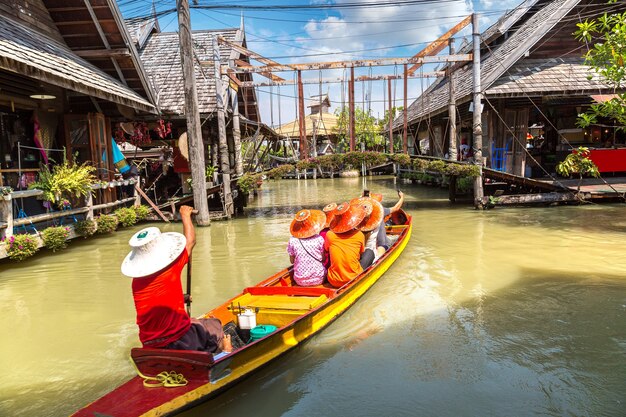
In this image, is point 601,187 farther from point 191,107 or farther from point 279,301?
point 279,301

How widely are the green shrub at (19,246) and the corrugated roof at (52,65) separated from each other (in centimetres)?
312

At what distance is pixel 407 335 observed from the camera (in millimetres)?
5711

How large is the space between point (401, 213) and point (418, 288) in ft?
14.8

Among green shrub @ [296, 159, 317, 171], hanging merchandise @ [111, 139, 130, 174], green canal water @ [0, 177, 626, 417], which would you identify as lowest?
green canal water @ [0, 177, 626, 417]

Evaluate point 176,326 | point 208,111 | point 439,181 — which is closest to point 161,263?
point 176,326

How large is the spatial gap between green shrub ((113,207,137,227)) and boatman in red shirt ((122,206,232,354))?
922 cm

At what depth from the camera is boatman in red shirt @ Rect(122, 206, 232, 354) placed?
12.6ft

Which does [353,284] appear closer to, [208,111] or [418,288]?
[418,288]

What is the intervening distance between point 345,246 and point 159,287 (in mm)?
3365

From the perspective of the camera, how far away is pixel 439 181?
22.9m

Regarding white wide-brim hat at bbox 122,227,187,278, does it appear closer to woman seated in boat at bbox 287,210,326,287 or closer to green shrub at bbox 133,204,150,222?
woman seated in boat at bbox 287,210,326,287

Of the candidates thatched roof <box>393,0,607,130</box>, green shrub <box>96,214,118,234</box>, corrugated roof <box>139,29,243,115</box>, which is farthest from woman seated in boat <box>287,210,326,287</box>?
thatched roof <box>393,0,607,130</box>

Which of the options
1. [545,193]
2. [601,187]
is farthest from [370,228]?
[601,187]

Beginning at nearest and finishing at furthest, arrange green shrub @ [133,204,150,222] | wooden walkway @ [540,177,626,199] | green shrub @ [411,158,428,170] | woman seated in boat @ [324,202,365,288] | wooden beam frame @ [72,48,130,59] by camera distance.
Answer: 1. woman seated in boat @ [324,202,365,288]
2. wooden beam frame @ [72,48,130,59]
3. green shrub @ [133,204,150,222]
4. wooden walkway @ [540,177,626,199]
5. green shrub @ [411,158,428,170]
